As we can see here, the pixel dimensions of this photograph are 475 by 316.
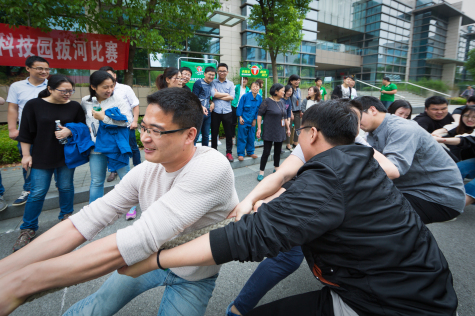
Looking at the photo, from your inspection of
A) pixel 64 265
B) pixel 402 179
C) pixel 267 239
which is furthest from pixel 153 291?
pixel 402 179

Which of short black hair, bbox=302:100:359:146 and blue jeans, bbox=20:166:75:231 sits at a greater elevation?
short black hair, bbox=302:100:359:146

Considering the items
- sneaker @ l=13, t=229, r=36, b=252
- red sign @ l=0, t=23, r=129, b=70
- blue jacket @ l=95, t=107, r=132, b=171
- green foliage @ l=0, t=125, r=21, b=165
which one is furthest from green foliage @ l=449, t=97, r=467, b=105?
green foliage @ l=0, t=125, r=21, b=165

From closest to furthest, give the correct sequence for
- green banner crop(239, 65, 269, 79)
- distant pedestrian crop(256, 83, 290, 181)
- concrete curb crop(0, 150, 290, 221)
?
1. concrete curb crop(0, 150, 290, 221)
2. distant pedestrian crop(256, 83, 290, 181)
3. green banner crop(239, 65, 269, 79)

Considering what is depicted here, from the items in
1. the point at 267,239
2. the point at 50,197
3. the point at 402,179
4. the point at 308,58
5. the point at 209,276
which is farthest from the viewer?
the point at 308,58

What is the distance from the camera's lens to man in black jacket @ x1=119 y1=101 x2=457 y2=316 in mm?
956

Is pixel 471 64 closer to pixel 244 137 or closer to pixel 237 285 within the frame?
pixel 244 137

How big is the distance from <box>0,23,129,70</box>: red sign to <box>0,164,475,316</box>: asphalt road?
4.59 meters

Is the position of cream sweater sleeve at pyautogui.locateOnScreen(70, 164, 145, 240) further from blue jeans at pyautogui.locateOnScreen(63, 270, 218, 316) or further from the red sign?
the red sign

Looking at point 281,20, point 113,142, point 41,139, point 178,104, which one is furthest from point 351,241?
point 281,20

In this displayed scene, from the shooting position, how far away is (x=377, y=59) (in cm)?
2470

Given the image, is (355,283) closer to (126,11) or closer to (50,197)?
(50,197)

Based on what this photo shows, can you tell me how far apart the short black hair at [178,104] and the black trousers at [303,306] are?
40.9 inches

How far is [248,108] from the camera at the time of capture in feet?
18.9

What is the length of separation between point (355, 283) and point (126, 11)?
7.08m
